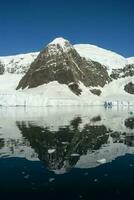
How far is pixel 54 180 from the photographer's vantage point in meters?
15.8

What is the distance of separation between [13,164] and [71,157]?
3206 mm

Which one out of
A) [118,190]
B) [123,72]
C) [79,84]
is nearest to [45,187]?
[118,190]

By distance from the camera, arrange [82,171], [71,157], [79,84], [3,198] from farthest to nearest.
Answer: [79,84] → [71,157] → [82,171] → [3,198]

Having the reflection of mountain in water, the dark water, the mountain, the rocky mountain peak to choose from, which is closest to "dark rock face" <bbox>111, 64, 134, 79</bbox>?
the mountain

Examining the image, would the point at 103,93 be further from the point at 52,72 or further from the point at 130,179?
the point at 130,179

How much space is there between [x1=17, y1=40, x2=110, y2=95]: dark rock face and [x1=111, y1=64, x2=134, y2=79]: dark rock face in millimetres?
3926

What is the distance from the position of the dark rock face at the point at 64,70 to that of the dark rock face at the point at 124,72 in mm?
3926

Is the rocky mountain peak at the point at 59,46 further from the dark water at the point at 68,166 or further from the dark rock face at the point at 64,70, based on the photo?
the dark water at the point at 68,166

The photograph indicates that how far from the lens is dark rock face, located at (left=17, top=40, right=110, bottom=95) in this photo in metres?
169

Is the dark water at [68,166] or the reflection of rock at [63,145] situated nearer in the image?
the dark water at [68,166]

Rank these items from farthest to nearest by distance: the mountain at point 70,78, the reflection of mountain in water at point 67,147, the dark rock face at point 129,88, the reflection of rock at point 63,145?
the dark rock face at point 129,88 < the mountain at point 70,78 < the reflection of mountain in water at point 67,147 < the reflection of rock at point 63,145

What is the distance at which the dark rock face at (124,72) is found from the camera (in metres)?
195

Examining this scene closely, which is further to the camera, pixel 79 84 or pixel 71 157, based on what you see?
pixel 79 84

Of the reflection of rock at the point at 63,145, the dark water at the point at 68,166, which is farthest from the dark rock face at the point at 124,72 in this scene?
the dark water at the point at 68,166
